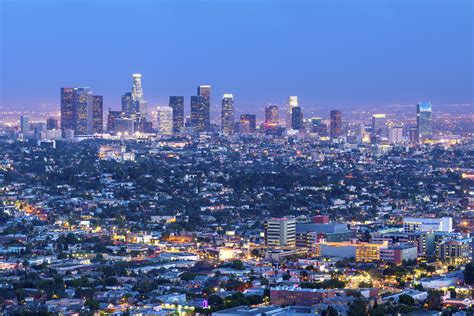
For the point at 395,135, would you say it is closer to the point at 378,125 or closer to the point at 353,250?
the point at 378,125

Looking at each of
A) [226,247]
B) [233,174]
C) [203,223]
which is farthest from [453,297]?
[233,174]

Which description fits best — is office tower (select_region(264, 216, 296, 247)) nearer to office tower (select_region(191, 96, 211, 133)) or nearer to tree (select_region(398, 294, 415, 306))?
tree (select_region(398, 294, 415, 306))

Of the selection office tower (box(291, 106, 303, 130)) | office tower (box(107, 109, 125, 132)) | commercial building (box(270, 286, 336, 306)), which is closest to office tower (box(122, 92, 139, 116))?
office tower (box(107, 109, 125, 132))

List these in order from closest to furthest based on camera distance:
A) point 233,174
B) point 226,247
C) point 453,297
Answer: point 453,297 → point 226,247 → point 233,174

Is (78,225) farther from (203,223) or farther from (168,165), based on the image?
(168,165)

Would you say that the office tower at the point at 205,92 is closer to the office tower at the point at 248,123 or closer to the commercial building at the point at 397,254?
the office tower at the point at 248,123

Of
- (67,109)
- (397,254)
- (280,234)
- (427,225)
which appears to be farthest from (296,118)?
(397,254)
